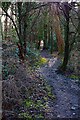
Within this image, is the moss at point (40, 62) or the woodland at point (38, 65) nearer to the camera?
the woodland at point (38, 65)

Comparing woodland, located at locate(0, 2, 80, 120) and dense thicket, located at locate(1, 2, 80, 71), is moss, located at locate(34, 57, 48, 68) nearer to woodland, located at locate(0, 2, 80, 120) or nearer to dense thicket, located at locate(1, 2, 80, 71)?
woodland, located at locate(0, 2, 80, 120)

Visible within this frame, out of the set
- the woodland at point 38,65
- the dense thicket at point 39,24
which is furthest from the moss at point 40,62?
the dense thicket at point 39,24

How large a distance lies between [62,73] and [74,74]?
0.67 ft

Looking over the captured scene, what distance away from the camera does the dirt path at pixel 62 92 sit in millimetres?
1929

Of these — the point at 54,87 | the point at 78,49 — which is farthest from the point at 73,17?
the point at 54,87

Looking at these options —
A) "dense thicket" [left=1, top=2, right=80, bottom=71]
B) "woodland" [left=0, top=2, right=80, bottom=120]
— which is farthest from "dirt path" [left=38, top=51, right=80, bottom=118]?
"dense thicket" [left=1, top=2, right=80, bottom=71]

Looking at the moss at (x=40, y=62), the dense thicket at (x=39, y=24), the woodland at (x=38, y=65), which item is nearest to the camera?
the woodland at (x=38, y=65)

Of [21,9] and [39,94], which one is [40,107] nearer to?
[39,94]

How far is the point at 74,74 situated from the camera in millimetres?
2656

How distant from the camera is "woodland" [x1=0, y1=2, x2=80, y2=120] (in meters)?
1.92

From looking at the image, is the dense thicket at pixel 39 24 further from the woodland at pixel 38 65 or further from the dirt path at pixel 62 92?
the dirt path at pixel 62 92

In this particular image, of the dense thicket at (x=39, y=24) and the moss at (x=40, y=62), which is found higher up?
the dense thicket at (x=39, y=24)

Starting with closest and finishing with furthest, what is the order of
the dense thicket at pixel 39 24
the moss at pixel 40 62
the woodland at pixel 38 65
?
the woodland at pixel 38 65, the dense thicket at pixel 39 24, the moss at pixel 40 62

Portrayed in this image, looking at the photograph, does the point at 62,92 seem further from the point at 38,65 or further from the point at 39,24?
the point at 39,24
